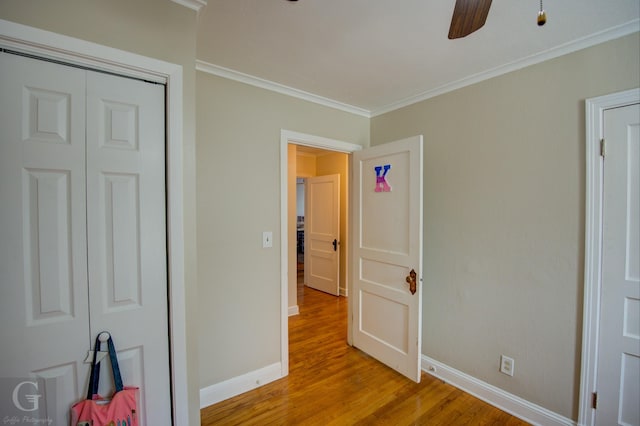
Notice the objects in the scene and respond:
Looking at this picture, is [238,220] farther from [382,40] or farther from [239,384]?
[382,40]

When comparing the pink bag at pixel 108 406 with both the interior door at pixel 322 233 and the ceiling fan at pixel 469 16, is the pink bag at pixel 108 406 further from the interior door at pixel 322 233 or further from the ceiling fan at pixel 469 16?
the interior door at pixel 322 233

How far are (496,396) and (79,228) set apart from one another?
276 cm

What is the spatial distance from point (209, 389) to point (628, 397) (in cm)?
258

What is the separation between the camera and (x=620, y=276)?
→ 1589 millimetres

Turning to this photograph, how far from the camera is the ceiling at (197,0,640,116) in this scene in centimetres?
142

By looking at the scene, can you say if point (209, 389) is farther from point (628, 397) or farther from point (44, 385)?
point (628, 397)

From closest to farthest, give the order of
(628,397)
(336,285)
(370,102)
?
(628,397) < (370,102) < (336,285)

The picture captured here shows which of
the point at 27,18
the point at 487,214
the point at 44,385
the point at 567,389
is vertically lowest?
the point at 567,389

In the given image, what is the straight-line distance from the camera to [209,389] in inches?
81.7

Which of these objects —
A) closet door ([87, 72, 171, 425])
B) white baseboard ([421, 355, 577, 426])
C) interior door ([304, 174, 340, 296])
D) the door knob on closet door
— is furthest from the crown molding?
interior door ([304, 174, 340, 296])

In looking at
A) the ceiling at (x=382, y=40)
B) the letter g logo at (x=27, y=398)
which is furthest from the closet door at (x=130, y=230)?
the ceiling at (x=382, y=40)

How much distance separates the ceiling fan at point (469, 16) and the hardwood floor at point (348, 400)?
2.25 meters

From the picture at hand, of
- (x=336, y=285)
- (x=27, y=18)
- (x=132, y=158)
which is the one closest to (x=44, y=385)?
(x=132, y=158)

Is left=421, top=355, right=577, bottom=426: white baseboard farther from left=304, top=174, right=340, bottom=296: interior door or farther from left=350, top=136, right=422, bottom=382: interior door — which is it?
left=304, top=174, right=340, bottom=296: interior door
